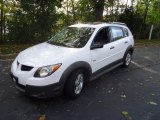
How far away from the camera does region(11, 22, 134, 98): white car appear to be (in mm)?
4406

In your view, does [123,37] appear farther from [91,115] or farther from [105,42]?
[91,115]

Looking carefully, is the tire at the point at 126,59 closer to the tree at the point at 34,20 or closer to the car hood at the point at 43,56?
the car hood at the point at 43,56

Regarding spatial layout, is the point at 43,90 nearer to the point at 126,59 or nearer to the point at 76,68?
the point at 76,68

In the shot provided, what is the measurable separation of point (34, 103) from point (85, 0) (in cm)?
1016

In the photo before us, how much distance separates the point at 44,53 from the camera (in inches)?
195

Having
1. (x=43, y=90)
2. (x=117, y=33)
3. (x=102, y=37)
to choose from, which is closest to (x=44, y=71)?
(x=43, y=90)

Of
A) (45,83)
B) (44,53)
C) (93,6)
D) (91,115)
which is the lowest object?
(91,115)

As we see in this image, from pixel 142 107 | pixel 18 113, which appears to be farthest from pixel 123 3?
pixel 18 113

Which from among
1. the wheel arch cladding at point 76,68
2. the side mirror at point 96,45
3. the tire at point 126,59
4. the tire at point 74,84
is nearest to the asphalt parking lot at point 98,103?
the tire at point 74,84

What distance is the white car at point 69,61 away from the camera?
441cm

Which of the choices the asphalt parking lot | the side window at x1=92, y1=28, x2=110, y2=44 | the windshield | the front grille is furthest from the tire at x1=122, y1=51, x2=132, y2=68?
the front grille

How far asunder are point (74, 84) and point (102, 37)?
1.83 meters

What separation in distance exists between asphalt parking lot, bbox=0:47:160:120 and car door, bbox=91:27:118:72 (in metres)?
0.65

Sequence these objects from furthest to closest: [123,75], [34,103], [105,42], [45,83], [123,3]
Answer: [123,3]
[123,75]
[105,42]
[34,103]
[45,83]
